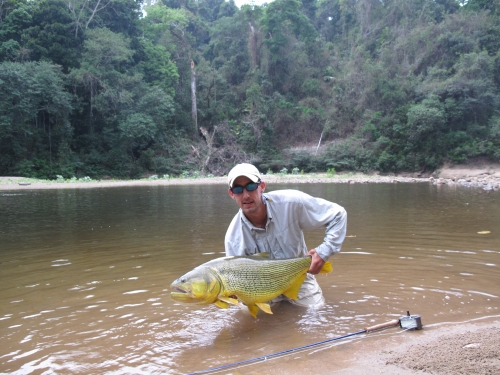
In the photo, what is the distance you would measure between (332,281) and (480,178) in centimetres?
2680

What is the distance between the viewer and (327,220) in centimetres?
336

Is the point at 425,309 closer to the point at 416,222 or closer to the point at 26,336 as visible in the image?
the point at 26,336

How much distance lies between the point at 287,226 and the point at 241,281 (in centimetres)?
66

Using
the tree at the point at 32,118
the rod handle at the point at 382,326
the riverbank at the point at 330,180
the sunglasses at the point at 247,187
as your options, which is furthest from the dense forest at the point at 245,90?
the rod handle at the point at 382,326

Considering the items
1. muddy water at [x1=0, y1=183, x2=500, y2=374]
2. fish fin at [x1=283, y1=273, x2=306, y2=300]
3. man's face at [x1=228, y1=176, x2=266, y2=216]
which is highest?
man's face at [x1=228, y1=176, x2=266, y2=216]

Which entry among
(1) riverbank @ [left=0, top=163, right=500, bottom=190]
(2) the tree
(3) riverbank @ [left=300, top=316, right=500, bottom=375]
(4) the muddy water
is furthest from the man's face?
(2) the tree

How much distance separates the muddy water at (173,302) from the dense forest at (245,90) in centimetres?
2463

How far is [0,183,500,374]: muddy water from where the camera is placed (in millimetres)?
3139

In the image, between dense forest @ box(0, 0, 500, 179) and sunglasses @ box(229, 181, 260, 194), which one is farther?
dense forest @ box(0, 0, 500, 179)

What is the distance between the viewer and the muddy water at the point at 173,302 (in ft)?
10.3

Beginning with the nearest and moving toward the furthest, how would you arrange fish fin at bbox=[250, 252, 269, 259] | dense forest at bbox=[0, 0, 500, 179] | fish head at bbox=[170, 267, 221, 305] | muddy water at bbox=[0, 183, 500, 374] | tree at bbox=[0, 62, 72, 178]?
fish head at bbox=[170, 267, 221, 305] < muddy water at bbox=[0, 183, 500, 374] < fish fin at bbox=[250, 252, 269, 259] < tree at bbox=[0, 62, 72, 178] < dense forest at bbox=[0, 0, 500, 179]

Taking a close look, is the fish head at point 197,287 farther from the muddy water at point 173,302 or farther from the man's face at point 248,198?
the man's face at point 248,198

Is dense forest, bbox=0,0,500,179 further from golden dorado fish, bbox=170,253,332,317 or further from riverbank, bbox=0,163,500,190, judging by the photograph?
golden dorado fish, bbox=170,253,332,317

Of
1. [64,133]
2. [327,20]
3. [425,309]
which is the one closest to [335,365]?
[425,309]
